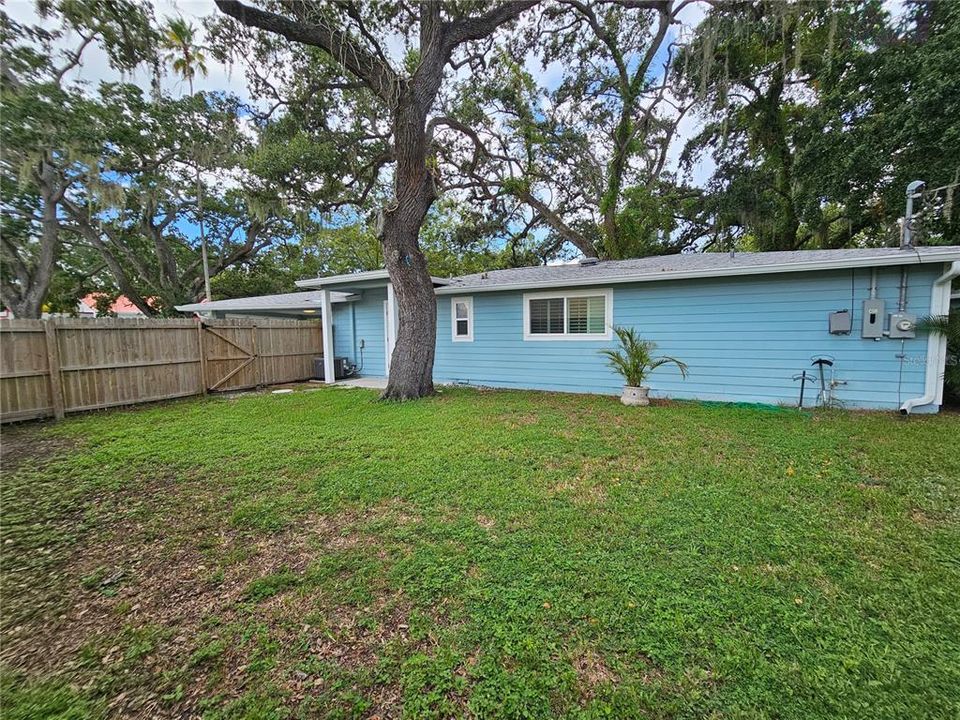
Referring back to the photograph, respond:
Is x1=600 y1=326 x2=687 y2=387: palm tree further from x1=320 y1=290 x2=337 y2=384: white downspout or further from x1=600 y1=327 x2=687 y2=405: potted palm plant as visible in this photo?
x1=320 y1=290 x2=337 y2=384: white downspout

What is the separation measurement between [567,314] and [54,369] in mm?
8458

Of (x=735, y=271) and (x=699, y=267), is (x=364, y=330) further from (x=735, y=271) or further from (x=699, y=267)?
(x=735, y=271)

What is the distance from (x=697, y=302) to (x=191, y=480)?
759cm

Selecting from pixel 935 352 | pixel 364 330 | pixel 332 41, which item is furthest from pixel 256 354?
pixel 935 352

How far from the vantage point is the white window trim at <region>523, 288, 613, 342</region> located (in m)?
7.98

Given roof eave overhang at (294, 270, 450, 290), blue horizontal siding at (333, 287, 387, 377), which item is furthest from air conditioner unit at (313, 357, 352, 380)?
roof eave overhang at (294, 270, 450, 290)

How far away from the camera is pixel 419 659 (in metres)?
1.75

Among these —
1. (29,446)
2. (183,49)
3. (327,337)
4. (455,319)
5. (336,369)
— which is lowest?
(29,446)

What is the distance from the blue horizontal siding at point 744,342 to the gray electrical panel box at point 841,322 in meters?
0.12

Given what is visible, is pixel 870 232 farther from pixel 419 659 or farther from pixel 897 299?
pixel 419 659

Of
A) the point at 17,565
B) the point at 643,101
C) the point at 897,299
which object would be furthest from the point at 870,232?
the point at 17,565

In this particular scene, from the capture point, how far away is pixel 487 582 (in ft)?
7.36

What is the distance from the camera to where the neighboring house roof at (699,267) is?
5695mm

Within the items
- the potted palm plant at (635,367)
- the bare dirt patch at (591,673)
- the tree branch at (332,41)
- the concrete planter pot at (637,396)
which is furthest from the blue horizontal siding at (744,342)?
the bare dirt patch at (591,673)
